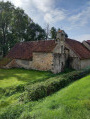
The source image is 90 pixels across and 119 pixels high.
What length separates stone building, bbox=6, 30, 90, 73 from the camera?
18.5 metres

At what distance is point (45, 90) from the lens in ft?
28.7

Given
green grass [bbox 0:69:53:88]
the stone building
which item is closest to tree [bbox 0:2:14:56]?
the stone building

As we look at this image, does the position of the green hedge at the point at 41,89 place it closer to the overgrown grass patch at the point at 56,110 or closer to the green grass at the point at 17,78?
the overgrown grass patch at the point at 56,110

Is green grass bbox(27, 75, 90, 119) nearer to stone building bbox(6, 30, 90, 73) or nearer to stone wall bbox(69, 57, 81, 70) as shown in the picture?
stone building bbox(6, 30, 90, 73)

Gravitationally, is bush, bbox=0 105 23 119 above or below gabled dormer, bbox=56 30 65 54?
below

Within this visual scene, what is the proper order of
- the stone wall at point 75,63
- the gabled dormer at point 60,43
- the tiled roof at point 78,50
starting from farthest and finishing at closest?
the tiled roof at point 78,50
the stone wall at point 75,63
the gabled dormer at point 60,43

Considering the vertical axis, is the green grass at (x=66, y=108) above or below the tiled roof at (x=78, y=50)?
below

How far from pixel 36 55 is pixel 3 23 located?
18436 mm

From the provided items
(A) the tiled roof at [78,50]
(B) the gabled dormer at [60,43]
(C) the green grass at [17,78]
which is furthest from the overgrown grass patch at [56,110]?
(A) the tiled roof at [78,50]

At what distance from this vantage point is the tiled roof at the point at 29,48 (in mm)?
19984

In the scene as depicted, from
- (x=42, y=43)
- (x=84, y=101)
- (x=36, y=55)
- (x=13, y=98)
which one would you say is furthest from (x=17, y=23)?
(x=84, y=101)

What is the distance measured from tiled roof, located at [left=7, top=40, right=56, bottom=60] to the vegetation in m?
7.24

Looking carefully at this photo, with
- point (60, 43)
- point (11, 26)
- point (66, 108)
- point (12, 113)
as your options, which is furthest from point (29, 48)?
point (66, 108)

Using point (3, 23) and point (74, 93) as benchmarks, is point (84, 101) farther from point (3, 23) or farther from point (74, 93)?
point (3, 23)
